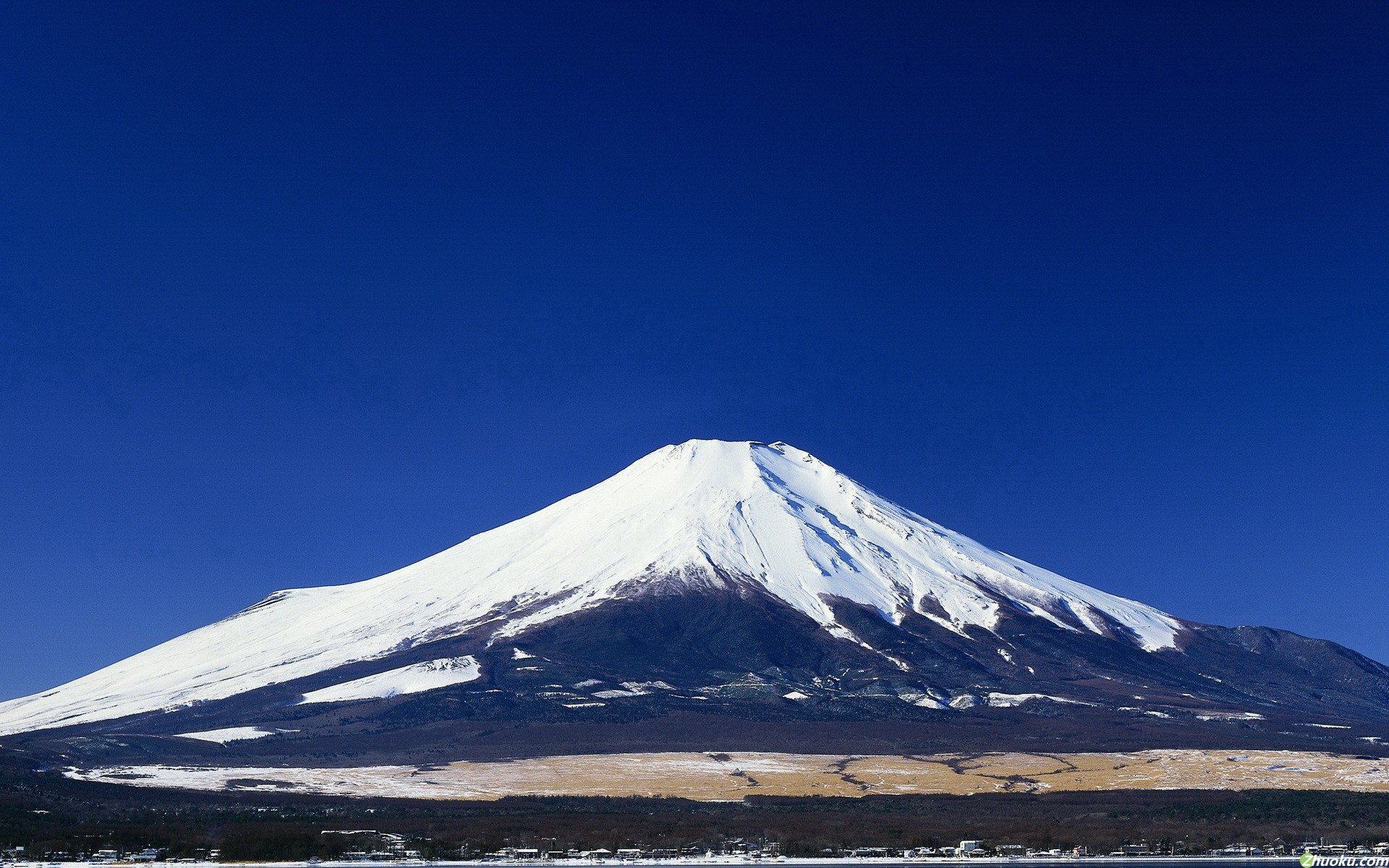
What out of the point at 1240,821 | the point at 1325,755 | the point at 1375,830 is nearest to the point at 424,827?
the point at 1240,821

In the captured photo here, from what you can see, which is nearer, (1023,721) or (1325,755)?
(1325,755)

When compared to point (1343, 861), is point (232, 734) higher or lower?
higher

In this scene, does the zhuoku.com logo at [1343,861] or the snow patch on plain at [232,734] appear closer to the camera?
the zhuoku.com logo at [1343,861]

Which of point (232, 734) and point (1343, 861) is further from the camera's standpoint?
point (232, 734)

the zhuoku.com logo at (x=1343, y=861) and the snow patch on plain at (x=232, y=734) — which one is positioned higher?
the snow patch on plain at (x=232, y=734)

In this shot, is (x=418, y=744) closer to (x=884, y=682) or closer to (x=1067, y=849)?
(x=884, y=682)

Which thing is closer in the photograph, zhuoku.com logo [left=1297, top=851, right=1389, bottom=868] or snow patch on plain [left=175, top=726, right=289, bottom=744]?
zhuoku.com logo [left=1297, top=851, right=1389, bottom=868]

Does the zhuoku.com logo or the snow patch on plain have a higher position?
the snow patch on plain

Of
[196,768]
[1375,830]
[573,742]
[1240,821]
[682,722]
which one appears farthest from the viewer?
[682,722]
